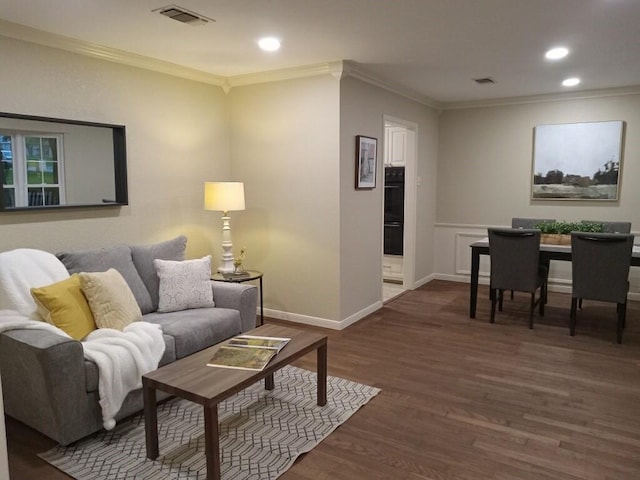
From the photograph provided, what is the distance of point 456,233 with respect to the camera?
6371mm

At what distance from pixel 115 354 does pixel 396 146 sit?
4.46 m

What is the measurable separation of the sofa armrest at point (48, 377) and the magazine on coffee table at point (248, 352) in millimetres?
680

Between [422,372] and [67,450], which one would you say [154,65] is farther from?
[422,372]

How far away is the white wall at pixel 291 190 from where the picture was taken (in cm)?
423

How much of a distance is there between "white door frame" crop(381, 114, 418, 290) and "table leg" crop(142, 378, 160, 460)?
4.12 meters

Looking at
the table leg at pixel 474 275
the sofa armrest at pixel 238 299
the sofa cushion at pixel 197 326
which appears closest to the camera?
the sofa cushion at pixel 197 326

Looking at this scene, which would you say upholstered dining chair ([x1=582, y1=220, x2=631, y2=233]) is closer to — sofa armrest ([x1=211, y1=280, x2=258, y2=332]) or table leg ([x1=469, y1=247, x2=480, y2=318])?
table leg ([x1=469, y1=247, x2=480, y2=318])

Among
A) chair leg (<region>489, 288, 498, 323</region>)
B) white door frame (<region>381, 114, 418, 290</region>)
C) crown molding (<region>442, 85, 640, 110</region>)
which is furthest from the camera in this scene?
white door frame (<region>381, 114, 418, 290</region>)

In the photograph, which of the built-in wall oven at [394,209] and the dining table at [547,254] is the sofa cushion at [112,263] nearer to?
the dining table at [547,254]

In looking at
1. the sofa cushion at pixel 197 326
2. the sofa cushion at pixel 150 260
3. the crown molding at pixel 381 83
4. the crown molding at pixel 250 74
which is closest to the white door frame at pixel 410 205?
the crown molding at pixel 381 83

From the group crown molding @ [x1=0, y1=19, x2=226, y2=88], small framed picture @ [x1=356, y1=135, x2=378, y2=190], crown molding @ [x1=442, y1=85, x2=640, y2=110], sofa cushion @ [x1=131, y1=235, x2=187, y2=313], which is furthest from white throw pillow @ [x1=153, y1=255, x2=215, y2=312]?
crown molding @ [x1=442, y1=85, x2=640, y2=110]

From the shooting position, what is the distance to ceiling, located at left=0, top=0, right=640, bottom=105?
8.98 ft

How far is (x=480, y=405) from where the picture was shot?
2922 mm

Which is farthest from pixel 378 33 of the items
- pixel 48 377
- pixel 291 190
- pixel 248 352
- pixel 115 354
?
pixel 48 377
